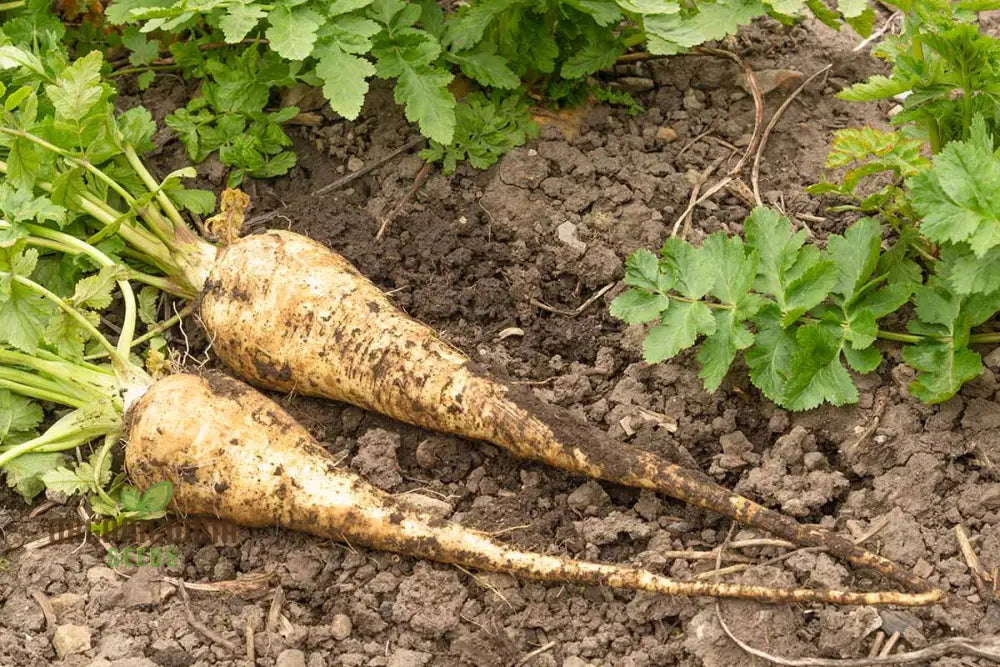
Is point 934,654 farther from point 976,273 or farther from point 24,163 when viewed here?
point 24,163

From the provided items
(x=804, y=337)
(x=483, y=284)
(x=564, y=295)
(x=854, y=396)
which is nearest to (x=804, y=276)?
(x=804, y=337)

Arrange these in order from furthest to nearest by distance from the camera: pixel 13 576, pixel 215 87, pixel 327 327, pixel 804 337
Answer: pixel 215 87
pixel 327 327
pixel 13 576
pixel 804 337

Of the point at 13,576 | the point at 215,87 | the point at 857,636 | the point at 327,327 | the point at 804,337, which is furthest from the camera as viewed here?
the point at 215,87

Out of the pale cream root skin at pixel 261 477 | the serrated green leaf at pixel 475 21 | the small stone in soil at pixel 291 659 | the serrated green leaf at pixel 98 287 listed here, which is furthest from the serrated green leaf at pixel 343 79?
the small stone in soil at pixel 291 659

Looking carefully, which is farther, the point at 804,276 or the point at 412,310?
the point at 412,310

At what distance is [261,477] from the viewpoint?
118 inches

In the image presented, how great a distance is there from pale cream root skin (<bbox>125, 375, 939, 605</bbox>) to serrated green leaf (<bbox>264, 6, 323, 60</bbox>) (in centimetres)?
101

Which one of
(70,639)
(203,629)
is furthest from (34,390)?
(203,629)

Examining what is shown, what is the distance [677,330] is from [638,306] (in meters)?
0.13

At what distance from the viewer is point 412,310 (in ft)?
10.8

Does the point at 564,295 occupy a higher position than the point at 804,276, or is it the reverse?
the point at 804,276

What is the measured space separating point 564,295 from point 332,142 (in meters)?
1.06

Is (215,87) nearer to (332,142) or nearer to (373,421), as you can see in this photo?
(332,142)

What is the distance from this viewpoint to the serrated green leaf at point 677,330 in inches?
109
